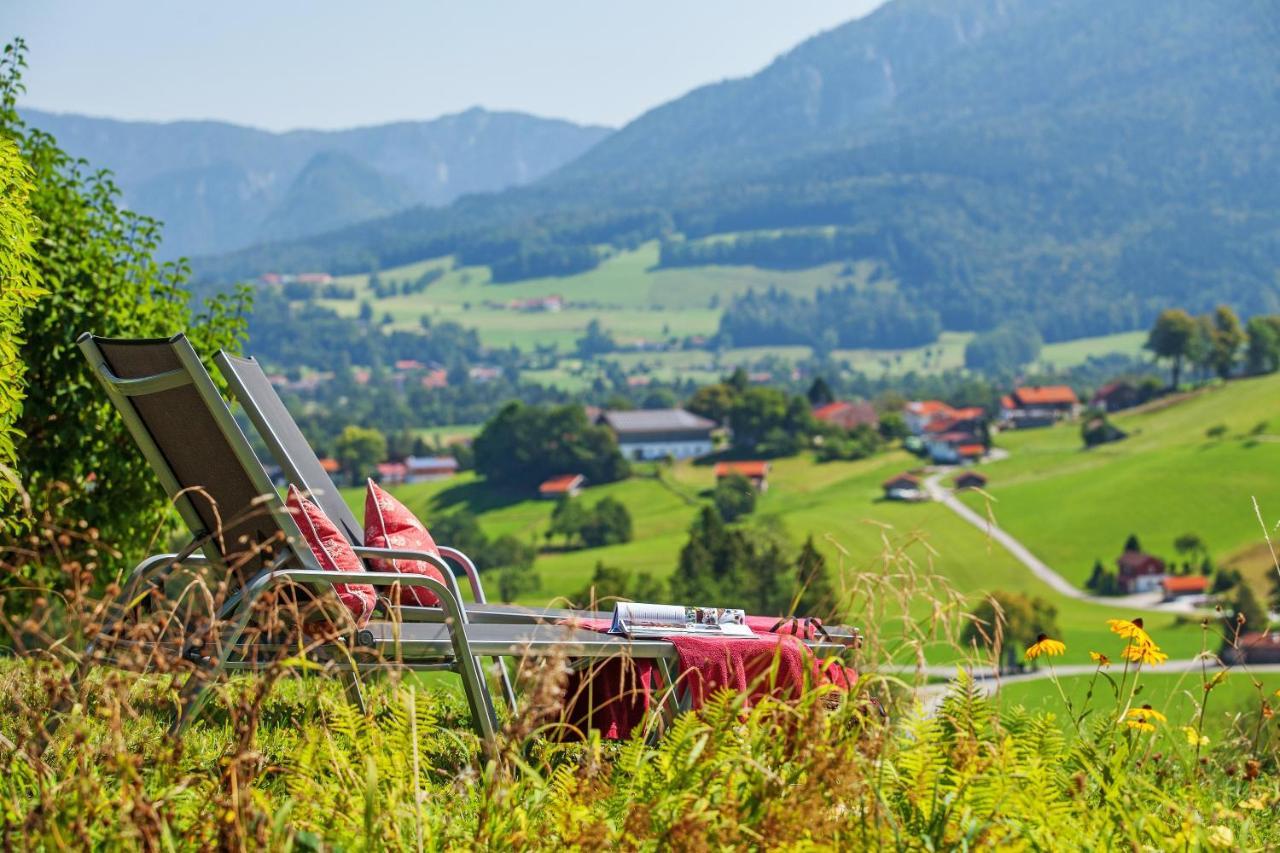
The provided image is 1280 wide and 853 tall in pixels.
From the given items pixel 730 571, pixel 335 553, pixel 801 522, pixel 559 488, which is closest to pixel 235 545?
pixel 335 553

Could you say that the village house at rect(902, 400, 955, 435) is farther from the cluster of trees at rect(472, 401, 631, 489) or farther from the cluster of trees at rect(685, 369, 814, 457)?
the cluster of trees at rect(472, 401, 631, 489)

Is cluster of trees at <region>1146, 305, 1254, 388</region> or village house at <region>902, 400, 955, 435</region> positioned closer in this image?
cluster of trees at <region>1146, 305, 1254, 388</region>

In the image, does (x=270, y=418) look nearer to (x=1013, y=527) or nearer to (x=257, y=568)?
(x=257, y=568)

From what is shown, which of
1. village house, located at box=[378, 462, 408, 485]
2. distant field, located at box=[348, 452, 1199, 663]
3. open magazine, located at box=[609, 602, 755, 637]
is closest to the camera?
open magazine, located at box=[609, 602, 755, 637]

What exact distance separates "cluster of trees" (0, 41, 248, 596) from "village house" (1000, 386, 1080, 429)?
4654 inches

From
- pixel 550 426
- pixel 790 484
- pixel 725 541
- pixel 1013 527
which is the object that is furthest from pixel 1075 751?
pixel 550 426

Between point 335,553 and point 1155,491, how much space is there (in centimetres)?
8048

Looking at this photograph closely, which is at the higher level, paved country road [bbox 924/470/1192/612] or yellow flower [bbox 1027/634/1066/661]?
yellow flower [bbox 1027/634/1066/661]

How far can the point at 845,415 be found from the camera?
380 feet

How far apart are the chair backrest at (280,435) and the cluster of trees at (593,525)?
73.1 m

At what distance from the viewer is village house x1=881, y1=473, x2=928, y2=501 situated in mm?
83256

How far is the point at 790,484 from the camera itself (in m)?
93.9

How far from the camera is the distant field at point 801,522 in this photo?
62906mm

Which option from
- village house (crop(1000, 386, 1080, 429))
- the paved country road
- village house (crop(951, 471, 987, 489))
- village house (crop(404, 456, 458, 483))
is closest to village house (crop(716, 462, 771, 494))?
village house (crop(951, 471, 987, 489))
